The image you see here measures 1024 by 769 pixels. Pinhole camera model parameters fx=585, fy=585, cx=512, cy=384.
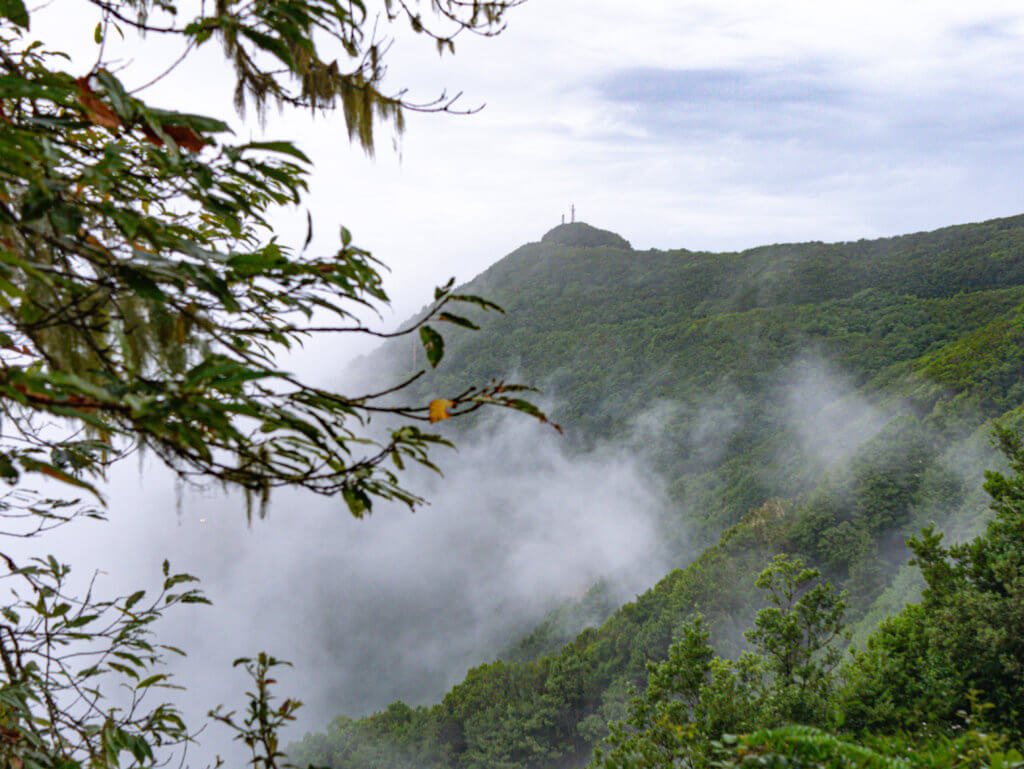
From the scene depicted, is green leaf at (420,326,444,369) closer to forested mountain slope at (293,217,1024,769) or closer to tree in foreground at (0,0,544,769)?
tree in foreground at (0,0,544,769)

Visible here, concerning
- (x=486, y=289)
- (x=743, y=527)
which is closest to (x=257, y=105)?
(x=743, y=527)

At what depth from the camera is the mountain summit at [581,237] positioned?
43500 mm

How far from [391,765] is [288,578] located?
66.7 feet

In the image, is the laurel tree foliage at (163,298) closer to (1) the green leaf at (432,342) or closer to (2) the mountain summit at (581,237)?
(1) the green leaf at (432,342)

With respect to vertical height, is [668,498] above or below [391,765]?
above

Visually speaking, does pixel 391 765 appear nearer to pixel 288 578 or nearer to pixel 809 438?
pixel 809 438

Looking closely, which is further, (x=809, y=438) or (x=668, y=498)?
(x=668, y=498)

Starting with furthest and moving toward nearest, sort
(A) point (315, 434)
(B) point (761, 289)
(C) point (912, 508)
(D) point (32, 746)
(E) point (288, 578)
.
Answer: (E) point (288, 578), (B) point (761, 289), (C) point (912, 508), (D) point (32, 746), (A) point (315, 434)

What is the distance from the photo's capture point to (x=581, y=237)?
146 feet

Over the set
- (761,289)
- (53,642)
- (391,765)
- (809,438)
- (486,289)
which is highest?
(486,289)

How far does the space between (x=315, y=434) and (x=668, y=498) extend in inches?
885

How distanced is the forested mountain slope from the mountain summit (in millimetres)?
3574

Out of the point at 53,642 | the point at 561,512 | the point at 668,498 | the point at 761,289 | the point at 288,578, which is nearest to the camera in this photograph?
the point at 53,642

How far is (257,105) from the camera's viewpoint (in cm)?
180
